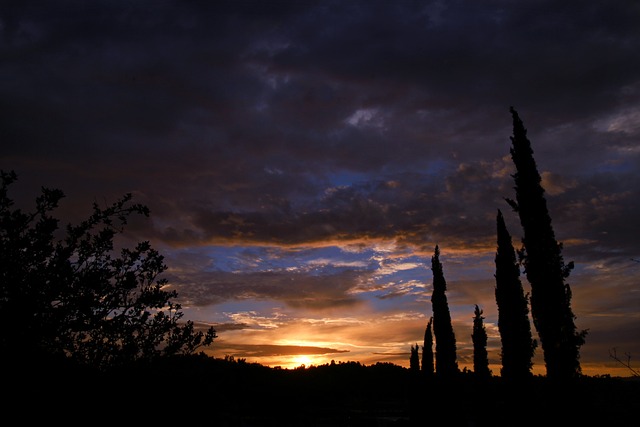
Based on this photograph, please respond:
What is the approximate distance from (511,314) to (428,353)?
19213mm

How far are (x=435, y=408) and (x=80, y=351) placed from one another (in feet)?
131

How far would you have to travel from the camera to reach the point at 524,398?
98.4ft

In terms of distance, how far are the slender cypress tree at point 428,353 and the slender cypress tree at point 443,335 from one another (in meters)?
9.20

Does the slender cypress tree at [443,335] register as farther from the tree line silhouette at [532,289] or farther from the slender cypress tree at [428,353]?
the slender cypress tree at [428,353]

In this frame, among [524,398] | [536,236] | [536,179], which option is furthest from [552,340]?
[524,398]

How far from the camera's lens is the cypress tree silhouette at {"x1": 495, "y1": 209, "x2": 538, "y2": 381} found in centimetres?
3116

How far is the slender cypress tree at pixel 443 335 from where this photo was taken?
39.4 metres

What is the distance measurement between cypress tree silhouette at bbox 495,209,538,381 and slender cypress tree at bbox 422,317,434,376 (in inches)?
623

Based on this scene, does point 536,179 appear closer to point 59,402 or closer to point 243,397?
point 59,402

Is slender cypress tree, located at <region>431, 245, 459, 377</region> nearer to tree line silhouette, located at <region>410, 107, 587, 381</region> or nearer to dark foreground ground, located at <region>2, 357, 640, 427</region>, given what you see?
dark foreground ground, located at <region>2, 357, 640, 427</region>

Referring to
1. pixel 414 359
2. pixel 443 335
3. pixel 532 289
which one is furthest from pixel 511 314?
pixel 414 359

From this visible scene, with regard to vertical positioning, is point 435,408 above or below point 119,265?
below

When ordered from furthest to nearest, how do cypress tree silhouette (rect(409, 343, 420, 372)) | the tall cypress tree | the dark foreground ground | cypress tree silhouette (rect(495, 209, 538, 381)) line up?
cypress tree silhouette (rect(409, 343, 420, 372)), cypress tree silhouette (rect(495, 209, 538, 381)), the tall cypress tree, the dark foreground ground

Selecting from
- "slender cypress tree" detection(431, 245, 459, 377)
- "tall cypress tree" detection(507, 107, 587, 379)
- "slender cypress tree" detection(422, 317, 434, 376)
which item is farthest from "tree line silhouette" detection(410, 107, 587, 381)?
"slender cypress tree" detection(422, 317, 434, 376)
